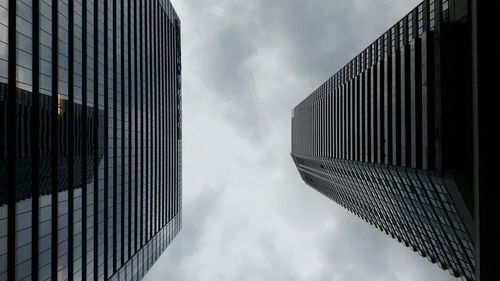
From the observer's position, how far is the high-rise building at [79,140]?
29641 millimetres

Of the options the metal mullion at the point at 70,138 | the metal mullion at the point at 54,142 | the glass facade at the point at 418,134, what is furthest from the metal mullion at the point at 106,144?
the glass facade at the point at 418,134

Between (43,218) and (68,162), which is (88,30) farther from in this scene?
(43,218)

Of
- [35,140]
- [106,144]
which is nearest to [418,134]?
[35,140]

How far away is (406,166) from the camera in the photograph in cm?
4369

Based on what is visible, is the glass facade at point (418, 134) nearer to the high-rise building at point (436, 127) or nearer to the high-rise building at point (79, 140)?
the high-rise building at point (436, 127)

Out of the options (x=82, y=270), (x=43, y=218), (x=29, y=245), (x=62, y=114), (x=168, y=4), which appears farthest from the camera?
(x=168, y=4)

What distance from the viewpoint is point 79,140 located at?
137 ft

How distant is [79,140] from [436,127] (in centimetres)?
3931

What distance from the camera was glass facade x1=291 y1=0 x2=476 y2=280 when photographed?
36.5m

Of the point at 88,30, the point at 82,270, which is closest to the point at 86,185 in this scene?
the point at 82,270

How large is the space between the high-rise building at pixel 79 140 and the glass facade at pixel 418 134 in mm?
38405

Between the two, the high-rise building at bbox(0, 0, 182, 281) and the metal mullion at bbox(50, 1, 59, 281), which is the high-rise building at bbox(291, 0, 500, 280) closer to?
the metal mullion at bbox(50, 1, 59, 281)

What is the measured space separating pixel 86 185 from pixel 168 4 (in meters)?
61.7

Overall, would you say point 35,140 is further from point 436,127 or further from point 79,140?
point 436,127
